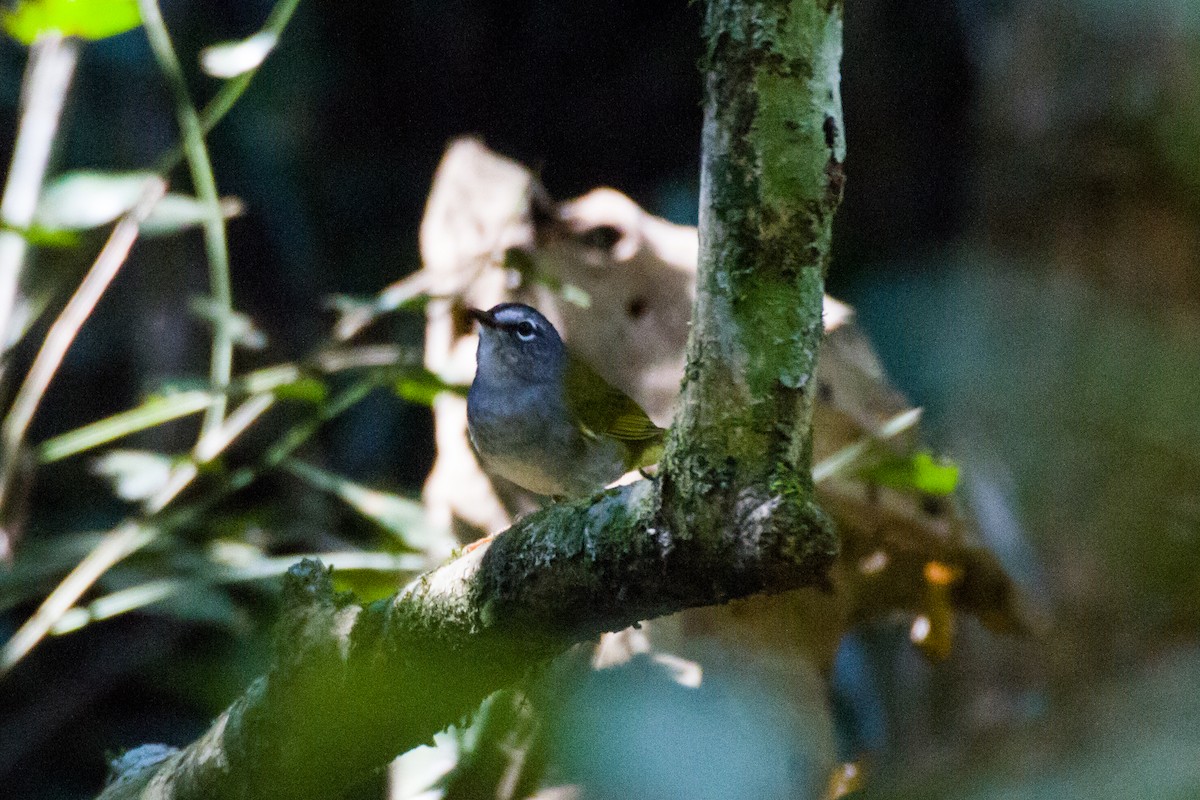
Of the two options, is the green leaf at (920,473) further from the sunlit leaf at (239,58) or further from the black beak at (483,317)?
the sunlit leaf at (239,58)

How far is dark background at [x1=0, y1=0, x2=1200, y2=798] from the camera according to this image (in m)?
4.16

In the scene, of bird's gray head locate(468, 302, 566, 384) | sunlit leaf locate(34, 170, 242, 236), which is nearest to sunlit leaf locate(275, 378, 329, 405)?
bird's gray head locate(468, 302, 566, 384)

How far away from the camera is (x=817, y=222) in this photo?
133cm

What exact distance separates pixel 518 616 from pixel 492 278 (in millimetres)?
2139

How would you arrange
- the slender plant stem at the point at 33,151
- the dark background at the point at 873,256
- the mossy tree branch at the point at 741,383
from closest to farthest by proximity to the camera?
the mossy tree branch at the point at 741,383, the slender plant stem at the point at 33,151, the dark background at the point at 873,256

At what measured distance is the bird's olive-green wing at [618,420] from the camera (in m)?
3.00

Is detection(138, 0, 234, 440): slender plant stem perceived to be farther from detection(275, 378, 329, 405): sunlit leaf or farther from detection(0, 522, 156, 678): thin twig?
detection(0, 522, 156, 678): thin twig

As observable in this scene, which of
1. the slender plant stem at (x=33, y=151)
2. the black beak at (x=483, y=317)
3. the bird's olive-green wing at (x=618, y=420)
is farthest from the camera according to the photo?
the slender plant stem at (x=33, y=151)

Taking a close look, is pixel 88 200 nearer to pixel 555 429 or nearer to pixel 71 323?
pixel 71 323

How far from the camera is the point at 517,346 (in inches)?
127

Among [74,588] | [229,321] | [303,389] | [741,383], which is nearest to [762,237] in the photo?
[741,383]

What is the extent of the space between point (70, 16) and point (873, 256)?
12.1 feet

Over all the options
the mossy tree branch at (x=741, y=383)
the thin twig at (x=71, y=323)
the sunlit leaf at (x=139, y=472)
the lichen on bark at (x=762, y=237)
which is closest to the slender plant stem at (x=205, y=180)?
the thin twig at (x=71, y=323)

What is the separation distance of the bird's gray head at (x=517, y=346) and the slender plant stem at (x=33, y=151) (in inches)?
57.2
